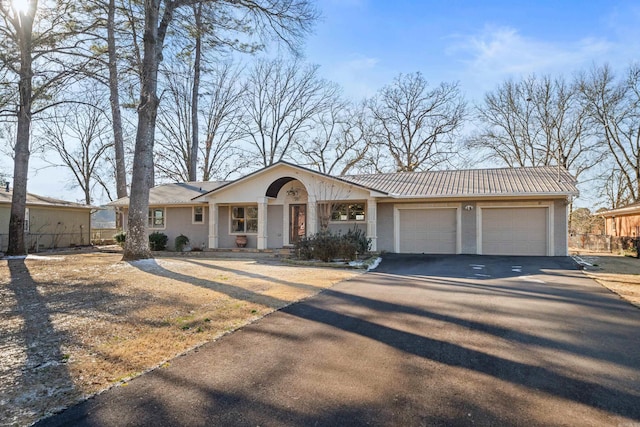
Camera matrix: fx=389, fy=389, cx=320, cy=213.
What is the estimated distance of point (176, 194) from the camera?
20234mm

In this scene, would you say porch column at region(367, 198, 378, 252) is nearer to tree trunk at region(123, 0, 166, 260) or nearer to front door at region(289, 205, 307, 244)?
front door at region(289, 205, 307, 244)

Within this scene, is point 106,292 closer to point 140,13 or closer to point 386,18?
point 140,13

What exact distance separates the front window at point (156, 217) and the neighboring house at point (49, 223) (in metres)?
5.15

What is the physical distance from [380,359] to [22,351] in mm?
3845

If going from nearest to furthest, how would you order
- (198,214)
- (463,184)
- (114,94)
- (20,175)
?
(20,175) < (463,184) < (114,94) < (198,214)

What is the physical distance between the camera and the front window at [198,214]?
18.8 metres

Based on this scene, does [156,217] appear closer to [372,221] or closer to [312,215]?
[312,215]

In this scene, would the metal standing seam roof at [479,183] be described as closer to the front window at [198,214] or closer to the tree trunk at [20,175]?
the front window at [198,214]

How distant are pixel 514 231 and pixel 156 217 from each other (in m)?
16.5

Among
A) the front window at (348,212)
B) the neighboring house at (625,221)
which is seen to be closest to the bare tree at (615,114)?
the neighboring house at (625,221)

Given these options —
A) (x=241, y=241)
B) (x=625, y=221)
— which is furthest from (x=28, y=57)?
(x=625, y=221)

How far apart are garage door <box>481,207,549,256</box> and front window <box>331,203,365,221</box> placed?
4.87 meters

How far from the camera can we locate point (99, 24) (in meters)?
12.7

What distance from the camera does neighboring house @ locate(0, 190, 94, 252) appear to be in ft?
61.2
